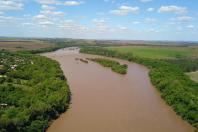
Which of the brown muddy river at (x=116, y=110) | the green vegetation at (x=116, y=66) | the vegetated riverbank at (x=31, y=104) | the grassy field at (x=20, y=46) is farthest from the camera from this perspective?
the grassy field at (x=20, y=46)

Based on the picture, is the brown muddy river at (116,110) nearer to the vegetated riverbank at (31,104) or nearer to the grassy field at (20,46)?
the vegetated riverbank at (31,104)

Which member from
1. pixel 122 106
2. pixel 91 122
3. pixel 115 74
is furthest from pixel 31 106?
pixel 115 74

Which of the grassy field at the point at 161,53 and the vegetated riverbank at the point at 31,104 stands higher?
→ the vegetated riverbank at the point at 31,104

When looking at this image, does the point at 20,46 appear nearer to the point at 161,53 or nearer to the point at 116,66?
the point at 161,53

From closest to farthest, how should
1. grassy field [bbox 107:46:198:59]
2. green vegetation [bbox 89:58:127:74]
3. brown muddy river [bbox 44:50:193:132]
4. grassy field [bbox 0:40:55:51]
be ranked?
1. brown muddy river [bbox 44:50:193:132]
2. green vegetation [bbox 89:58:127:74]
3. grassy field [bbox 107:46:198:59]
4. grassy field [bbox 0:40:55:51]

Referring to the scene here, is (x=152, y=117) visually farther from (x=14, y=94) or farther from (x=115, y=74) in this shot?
(x=115, y=74)

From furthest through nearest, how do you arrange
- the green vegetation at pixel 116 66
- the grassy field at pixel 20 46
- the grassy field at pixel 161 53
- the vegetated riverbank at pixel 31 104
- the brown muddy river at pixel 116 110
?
1. the grassy field at pixel 20 46
2. the grassy field at pixel 161 53
3. the green vegetation at pixel 116 66
4. the brown muddy river at pixel 116 110
5. the vegetated riverbank at pixel 31 104

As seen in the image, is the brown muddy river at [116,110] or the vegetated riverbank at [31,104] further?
the brown muddy river at [116,110]

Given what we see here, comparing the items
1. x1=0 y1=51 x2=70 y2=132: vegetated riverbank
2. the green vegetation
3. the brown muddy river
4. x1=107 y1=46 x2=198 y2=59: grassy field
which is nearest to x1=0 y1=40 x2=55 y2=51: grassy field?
x1=107 y1=46 x2=198 y2=59: grassy field

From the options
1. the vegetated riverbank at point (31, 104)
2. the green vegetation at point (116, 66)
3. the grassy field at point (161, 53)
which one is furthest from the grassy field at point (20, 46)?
the vegetated riverbank at point (31, 104)

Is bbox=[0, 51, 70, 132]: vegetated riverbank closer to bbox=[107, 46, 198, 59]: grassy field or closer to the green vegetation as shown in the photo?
the green vegetation
